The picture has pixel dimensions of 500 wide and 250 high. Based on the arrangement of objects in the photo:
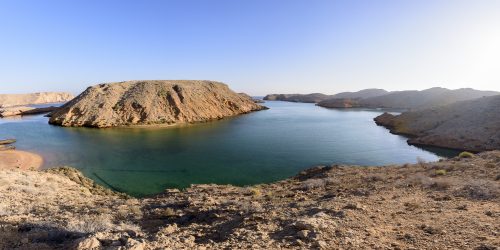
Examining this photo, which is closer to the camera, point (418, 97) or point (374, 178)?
point (374, 178)

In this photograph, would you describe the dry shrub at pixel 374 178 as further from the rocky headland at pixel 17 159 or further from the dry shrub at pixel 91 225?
the rocky headland at pixel 17 159

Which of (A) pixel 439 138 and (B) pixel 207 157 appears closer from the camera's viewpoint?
(B) pixel 207 157

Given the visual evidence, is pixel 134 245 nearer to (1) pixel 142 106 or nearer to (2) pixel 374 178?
(2) pixel 374 178

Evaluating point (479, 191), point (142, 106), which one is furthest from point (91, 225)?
point (142, 106)

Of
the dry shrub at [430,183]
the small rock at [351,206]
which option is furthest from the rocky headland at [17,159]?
the dry shrub at [430,183]

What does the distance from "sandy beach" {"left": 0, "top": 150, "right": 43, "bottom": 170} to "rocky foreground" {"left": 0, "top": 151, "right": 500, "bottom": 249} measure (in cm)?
1324

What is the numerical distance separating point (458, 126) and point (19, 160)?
169ft

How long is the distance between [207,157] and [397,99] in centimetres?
11300

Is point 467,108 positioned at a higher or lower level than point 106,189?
higher

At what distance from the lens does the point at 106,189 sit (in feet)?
63.3

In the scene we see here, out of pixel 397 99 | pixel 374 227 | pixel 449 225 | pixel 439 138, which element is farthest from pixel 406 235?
pixel 397 99

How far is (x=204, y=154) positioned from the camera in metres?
30.5

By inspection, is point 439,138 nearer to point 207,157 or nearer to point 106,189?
point 207,157

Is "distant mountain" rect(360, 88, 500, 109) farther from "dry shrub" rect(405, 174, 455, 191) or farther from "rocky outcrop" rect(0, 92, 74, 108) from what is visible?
"rocky outcrop" rect(0, 92, 74, 108)
